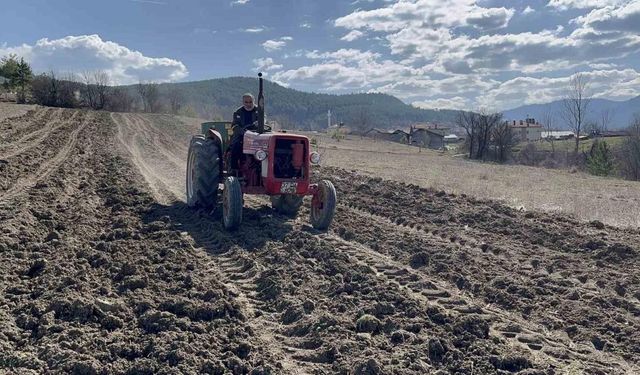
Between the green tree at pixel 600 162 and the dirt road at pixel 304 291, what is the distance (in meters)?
35.0

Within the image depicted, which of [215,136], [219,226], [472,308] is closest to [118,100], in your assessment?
[215,136]

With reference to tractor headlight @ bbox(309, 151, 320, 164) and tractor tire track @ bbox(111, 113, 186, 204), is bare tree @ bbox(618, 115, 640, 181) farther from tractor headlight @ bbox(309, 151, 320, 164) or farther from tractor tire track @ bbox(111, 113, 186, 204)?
tractor headlight @ bbox(309, 151, 320, 164)

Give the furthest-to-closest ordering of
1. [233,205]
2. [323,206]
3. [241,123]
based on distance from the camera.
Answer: [241,123] < [323,206] < [233,205]

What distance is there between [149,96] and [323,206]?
7175cm

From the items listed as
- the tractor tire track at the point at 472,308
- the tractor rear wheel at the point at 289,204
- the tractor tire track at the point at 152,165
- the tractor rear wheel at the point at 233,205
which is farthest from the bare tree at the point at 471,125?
the tractor rear wheel at the point at 233,205

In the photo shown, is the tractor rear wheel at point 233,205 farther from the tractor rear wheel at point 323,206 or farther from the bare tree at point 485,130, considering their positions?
the bare tree at point 485,130

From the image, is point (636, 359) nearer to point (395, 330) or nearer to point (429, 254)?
point (395, 330)

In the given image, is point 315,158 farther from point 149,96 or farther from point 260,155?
point 149,96

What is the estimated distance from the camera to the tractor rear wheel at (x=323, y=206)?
888 centimetres

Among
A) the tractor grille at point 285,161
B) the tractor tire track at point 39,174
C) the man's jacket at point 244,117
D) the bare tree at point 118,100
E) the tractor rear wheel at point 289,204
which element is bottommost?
the tractor rear wheel at point 289,204

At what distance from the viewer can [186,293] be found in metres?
5.64

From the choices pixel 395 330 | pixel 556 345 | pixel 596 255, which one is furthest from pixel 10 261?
pixel 596 255

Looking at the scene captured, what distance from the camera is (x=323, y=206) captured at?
9023mm

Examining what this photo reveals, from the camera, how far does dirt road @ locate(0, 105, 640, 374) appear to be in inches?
175
